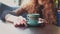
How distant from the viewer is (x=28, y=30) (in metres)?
1.15

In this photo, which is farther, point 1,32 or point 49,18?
point 49,18

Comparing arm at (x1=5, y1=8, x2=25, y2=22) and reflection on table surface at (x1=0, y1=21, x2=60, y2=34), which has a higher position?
arm at (x1=5, y1=8, x2=25, y2=22)

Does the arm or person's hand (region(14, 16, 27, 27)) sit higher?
the arm

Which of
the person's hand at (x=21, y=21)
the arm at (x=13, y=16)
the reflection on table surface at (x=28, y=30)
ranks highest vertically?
the arm at (x=13, y=16)

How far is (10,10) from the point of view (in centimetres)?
116

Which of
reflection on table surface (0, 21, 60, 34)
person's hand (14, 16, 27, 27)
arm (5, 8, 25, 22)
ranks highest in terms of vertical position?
arm (5, 8, 25, 22)

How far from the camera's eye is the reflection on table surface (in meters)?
1.12

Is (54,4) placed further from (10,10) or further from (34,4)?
(10,10)

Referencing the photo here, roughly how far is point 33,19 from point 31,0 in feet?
0.57

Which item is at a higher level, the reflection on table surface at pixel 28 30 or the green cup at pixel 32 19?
the green cup at pixel 32 19

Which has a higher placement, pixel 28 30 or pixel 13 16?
pixel 13 16

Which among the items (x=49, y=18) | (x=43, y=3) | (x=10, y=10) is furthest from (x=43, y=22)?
(x=10, y=10)

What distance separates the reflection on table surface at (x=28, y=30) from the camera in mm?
1117

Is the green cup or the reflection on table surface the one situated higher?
the green cup
